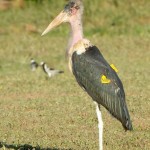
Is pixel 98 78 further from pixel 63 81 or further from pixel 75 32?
pixel 63 81

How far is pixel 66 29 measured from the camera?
21422 millimetres

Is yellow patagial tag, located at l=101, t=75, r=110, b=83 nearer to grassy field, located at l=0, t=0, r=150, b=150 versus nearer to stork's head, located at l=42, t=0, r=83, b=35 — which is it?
stork's head, located at l=42, t=0, r=83, b=35

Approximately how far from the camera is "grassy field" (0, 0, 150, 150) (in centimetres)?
933

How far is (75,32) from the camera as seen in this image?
775 cm

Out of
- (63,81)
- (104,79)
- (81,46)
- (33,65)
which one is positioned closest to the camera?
(104,79)

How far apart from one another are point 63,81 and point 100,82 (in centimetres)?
683

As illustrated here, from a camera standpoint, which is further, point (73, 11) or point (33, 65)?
point (33, 65)

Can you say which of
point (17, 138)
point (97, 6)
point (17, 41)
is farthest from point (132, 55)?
point (17, 138)

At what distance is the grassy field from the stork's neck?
136 centimetres

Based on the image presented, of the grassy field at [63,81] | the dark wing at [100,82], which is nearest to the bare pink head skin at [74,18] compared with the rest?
the dark wing at [100,82]

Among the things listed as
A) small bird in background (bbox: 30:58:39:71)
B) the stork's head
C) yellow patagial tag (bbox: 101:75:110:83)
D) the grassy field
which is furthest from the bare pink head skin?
small bird in background (bbox: 30:58:39:71)

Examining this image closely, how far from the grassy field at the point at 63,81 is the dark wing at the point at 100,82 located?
46.2 inches

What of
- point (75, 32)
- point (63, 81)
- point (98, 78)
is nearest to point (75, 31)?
point (75, 32)

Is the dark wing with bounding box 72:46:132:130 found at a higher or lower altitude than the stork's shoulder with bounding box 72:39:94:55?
lower
